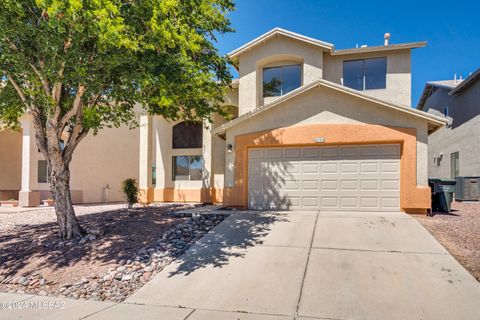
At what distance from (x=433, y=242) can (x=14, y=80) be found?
37.6 feet

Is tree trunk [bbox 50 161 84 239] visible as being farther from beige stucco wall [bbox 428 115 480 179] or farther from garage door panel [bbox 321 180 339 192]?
beige stucco wall [bbox 428 115 480 179]

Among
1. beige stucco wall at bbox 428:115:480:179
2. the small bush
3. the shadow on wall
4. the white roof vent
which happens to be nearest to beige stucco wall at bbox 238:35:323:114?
the white roof vent

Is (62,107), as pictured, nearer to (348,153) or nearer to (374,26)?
(348,153)

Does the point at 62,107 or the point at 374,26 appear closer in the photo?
the point at 62,107

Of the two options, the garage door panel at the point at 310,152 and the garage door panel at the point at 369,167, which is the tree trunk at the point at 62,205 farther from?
the garage door panel at the point at 369,167

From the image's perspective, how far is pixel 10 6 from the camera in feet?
19.8

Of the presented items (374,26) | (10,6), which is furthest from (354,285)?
(374,26)

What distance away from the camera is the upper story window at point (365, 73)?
1457 centimetres

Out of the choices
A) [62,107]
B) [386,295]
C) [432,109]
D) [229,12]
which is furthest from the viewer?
[432,109]

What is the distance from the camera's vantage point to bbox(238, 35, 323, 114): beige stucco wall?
47.5ft

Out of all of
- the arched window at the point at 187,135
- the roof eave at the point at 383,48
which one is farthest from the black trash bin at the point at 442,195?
the arched window at the point at 187,135

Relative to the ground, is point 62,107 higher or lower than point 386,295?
higher

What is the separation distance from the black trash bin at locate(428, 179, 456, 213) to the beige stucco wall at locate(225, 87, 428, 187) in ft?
4.71

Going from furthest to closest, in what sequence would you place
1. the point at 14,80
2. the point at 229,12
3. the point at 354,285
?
1. the point at 229,12
2. the point at 14,80
3. the point at 354,285
